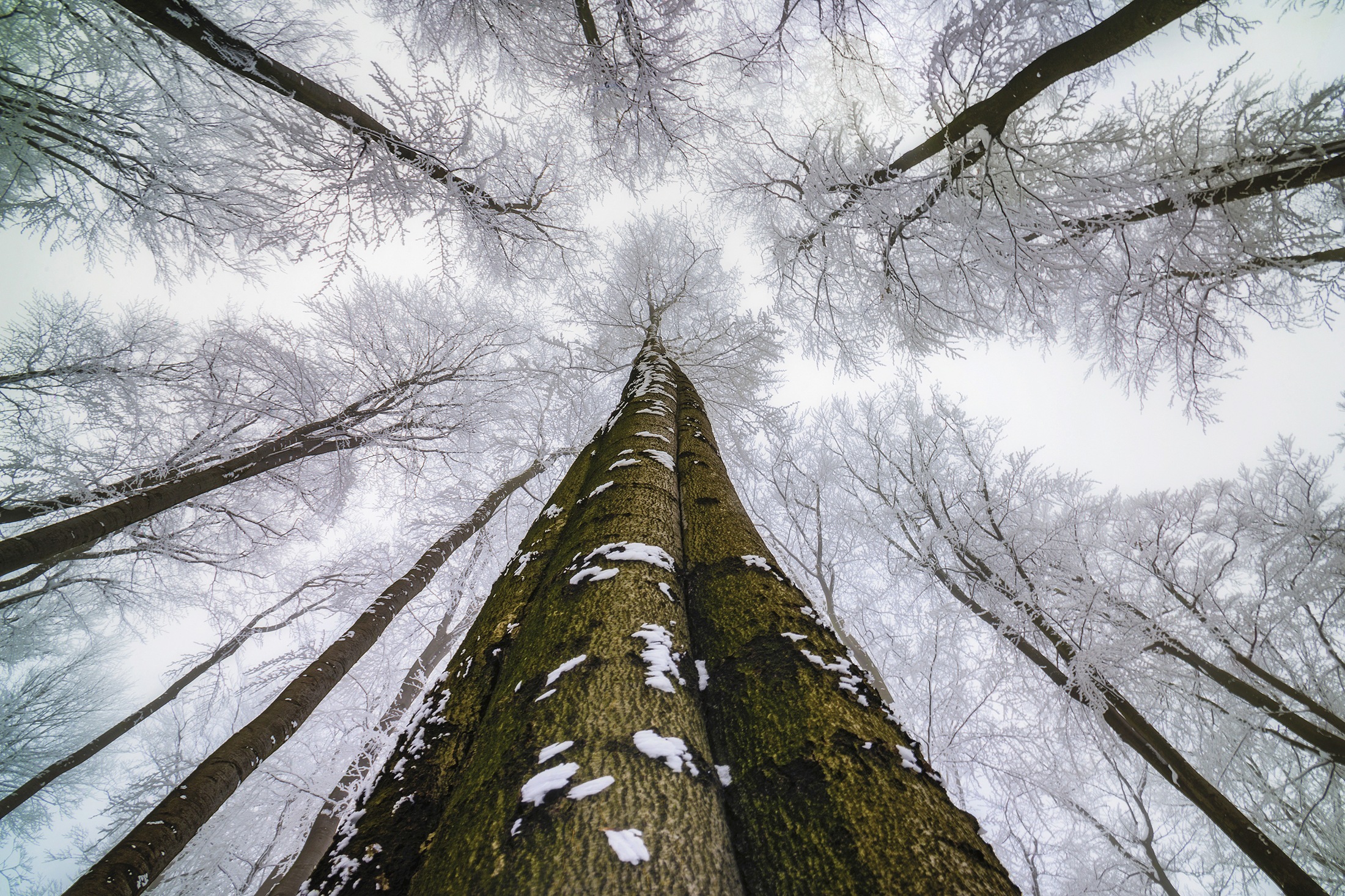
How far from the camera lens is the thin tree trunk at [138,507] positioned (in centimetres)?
264

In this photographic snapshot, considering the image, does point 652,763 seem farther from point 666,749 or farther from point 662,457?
point 662,457

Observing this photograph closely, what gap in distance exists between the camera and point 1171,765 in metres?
3.14

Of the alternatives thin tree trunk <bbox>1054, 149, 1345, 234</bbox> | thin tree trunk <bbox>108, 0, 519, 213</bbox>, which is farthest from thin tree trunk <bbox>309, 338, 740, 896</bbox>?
thin tree trunk <bbox>1054, 149, 1345, 234</bbox>

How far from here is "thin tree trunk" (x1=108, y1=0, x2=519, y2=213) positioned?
2.73m

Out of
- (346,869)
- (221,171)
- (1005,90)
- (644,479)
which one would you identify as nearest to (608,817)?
(346,869)

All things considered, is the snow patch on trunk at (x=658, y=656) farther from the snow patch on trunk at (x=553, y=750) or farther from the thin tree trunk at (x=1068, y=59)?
the thin tree trunk at (x=1068, y=59)

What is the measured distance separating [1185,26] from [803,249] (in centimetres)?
287

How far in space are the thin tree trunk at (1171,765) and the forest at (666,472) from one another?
37 mm

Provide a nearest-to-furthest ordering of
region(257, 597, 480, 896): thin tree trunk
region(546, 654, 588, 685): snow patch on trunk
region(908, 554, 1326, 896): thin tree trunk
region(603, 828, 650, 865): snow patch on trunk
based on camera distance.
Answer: region(603, 828, 650, 865): snow patch on trunk → region(546, 654, 588, 685): snow patch on trunk → region(908, 554, 1326, 896): thin tree trunk → region(257, 597, 480, 896): thin tree trunk

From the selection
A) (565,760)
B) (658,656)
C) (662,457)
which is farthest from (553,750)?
(662,457)

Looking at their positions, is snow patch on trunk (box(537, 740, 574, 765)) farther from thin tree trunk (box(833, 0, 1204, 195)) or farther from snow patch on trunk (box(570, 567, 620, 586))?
thin tree trunk (box(833, 0, 1204, 195))

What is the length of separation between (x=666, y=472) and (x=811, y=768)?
1.44m

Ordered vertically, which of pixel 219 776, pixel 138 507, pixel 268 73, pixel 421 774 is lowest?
pixel 421 774

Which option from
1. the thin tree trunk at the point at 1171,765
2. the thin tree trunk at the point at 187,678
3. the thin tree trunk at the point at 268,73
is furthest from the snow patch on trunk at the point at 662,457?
the thin tree trunk at the point at 187,678
